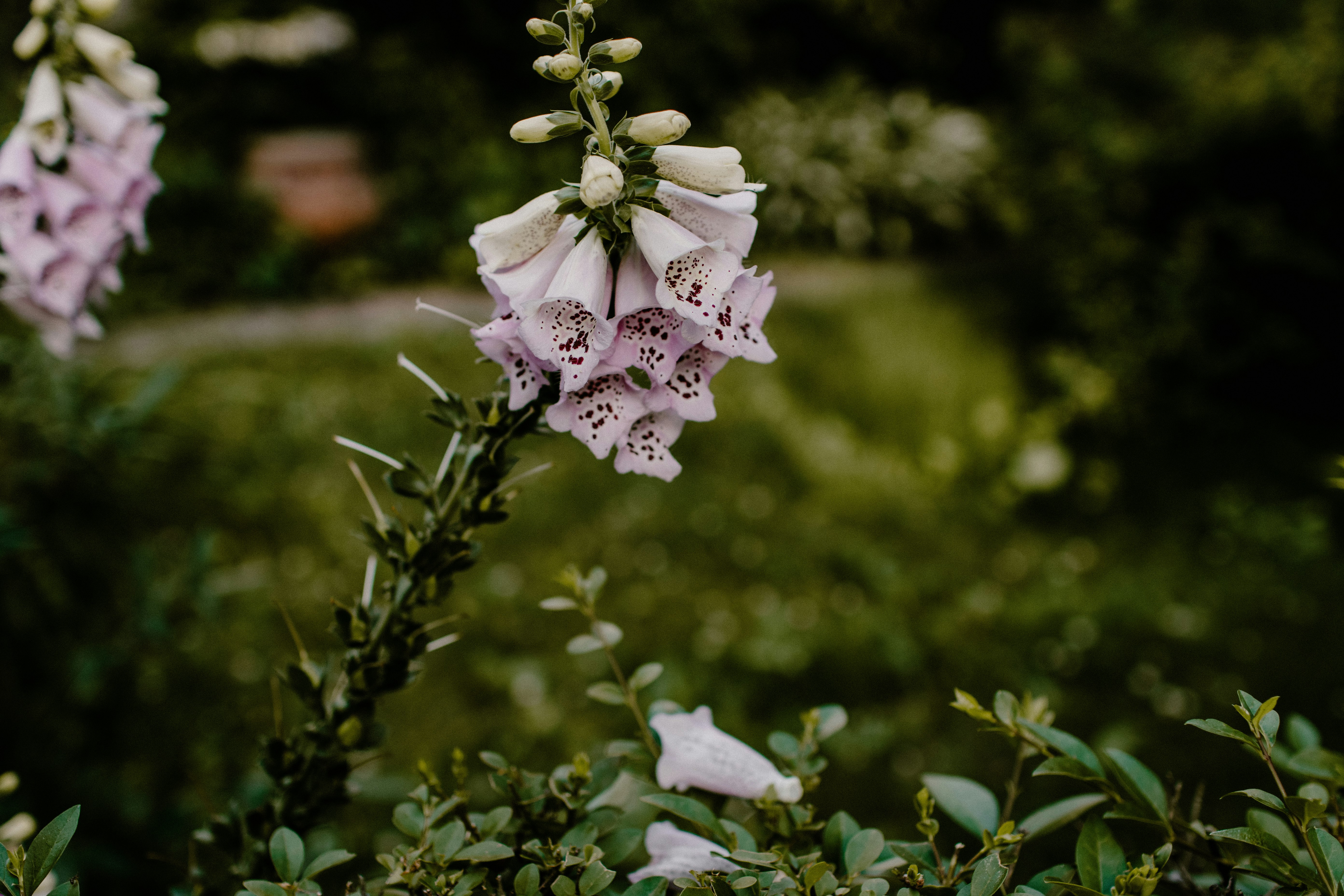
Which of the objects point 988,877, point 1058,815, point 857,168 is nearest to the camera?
point 988,877

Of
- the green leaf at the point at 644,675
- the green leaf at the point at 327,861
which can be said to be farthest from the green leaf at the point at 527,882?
the green leaf at the point at 644,675

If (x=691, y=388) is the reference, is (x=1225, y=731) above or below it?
below

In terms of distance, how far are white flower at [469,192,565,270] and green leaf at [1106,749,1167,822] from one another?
24.9 inches

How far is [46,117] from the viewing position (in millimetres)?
1122

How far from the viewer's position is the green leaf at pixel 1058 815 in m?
0.83

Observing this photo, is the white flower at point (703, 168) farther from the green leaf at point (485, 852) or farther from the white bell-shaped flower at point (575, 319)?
the green leaf at point (485, 852)

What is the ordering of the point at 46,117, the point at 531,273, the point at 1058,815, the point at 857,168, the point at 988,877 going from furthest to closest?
the point at 857,168 < the point at 46,117 < the point at 1058,815 < the point at 531,273 < the point at 988,877

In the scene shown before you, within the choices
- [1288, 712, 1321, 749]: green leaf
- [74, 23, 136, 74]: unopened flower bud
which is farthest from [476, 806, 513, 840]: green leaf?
[74, 23, 136, 74]: unopened flower bud

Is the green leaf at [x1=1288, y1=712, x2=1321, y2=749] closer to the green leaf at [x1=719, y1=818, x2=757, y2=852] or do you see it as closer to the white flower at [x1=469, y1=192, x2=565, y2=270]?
the green leaf at [x1=719, y1=818, x2=757, y2=852]

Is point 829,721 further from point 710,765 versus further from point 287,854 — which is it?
point 287,854

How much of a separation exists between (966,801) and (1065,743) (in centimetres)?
14

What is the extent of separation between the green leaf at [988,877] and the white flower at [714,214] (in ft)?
1.54

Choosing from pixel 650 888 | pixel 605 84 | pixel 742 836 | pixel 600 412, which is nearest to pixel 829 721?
pixel 742 836

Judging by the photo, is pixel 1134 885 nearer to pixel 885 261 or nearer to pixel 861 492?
pixel 861 492
